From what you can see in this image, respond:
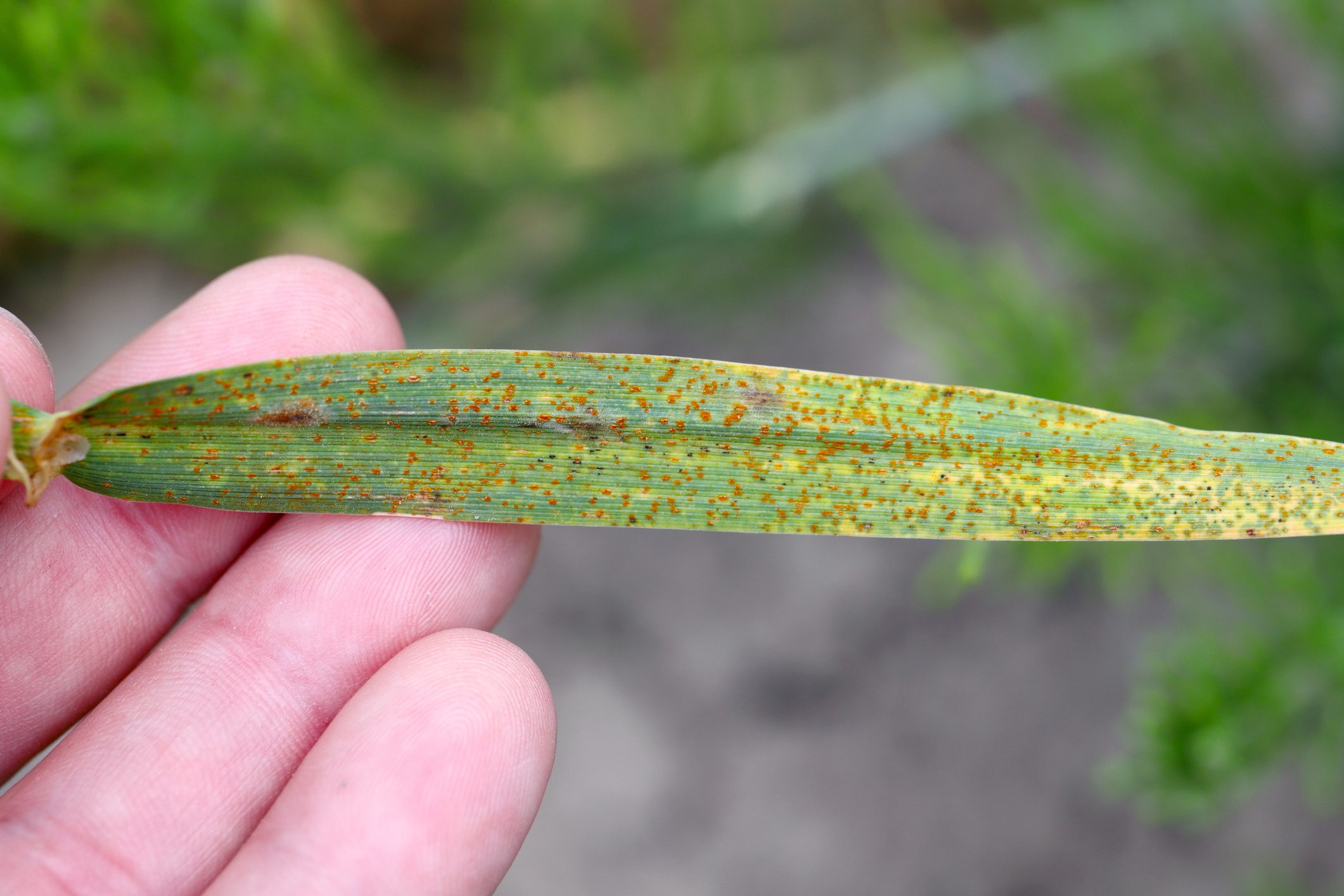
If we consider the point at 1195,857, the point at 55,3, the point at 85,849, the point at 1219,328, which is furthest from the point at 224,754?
the point at 1195,857

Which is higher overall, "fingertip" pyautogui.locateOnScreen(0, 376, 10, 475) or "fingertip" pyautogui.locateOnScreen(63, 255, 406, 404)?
"fingertip" pyautogui.locateOnScreen(63, 255, 406, 404)

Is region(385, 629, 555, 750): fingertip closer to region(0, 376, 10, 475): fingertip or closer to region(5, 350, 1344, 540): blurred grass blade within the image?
region(5, 350, 1344, 540): blurred grass blade

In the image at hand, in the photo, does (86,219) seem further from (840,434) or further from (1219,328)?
(1219,328)

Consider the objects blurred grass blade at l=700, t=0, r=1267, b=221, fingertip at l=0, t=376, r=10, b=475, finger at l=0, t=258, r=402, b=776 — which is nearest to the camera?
fingertip at l=0, t=376, r=10, b=475

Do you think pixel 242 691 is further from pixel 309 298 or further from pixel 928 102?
pixel 928 102

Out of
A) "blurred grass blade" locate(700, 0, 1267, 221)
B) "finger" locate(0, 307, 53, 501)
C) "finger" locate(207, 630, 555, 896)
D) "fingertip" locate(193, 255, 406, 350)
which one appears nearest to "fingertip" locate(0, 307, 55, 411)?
"finger" locate(0, 307, 53, 501)

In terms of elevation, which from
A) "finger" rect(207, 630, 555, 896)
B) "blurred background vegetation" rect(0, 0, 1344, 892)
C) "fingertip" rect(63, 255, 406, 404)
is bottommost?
"finger" rect(207, 630, 555, 896)

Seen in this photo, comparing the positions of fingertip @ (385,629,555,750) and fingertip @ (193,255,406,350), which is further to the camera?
fingertip @ (193,255,406,350)
